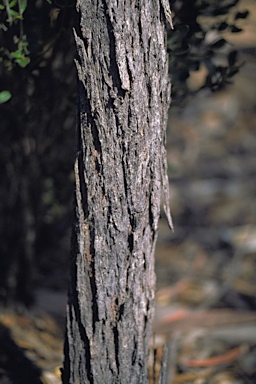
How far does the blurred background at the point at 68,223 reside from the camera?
8.16 ft

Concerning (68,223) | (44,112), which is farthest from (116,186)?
(68,223)

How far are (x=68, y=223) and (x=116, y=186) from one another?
1.77m

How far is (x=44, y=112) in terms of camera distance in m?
2.99

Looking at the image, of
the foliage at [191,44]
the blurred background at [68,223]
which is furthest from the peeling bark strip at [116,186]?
the foliage at [191,44]

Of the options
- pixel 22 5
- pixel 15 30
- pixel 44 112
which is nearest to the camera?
pixel 22 5

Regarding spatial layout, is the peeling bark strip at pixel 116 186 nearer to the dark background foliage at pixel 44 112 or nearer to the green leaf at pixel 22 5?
the dark background foliage at pixel 44 112

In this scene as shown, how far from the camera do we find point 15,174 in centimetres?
324

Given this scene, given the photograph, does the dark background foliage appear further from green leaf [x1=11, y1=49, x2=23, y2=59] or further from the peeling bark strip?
the peeling bark strip

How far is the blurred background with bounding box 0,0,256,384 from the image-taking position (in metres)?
2.49

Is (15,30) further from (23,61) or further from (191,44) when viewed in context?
(191,44)

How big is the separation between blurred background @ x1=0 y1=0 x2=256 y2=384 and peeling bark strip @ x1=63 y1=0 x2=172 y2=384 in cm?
20

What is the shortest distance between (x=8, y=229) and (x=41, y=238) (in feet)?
1.34

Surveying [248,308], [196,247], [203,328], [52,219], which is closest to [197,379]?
[203,328]

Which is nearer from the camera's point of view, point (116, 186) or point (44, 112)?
point (116, 186)
